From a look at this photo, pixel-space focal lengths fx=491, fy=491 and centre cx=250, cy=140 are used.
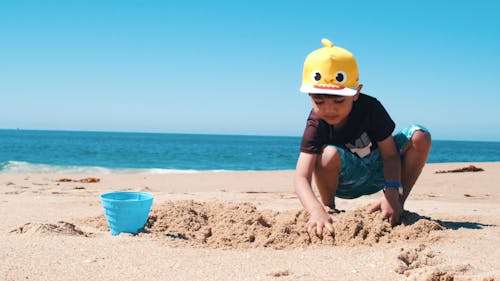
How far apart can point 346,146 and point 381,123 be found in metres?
0.30

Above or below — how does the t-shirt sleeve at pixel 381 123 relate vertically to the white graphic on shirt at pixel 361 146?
above

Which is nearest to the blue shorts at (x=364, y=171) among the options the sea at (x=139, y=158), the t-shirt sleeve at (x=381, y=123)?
the t-shirt sleeve at (x=381, y=123)

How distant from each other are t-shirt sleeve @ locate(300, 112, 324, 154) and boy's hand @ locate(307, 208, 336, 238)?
42 centimetres

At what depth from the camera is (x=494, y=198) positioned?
5.76 meters

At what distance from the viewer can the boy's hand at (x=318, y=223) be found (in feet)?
9.12

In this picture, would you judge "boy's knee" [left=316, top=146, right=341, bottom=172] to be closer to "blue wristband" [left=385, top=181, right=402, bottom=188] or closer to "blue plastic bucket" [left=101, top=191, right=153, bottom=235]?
"blue wristband" [left=385, top=181, right=402, bottom=188]

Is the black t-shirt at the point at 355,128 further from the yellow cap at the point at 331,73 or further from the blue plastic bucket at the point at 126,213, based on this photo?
the blue plastic bucket at the point at 126,213

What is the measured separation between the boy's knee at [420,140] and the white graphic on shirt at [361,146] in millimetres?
289

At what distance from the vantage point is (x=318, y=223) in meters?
2.79

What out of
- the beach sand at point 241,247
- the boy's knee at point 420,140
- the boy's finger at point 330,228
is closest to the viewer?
the beach sand at point 241,247

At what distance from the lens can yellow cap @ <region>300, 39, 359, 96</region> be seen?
2699mm

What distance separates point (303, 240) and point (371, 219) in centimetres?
51

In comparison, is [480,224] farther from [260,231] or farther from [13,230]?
[13,230]

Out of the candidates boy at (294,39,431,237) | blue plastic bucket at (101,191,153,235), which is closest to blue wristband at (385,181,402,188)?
boy at (294,39,431,237)
